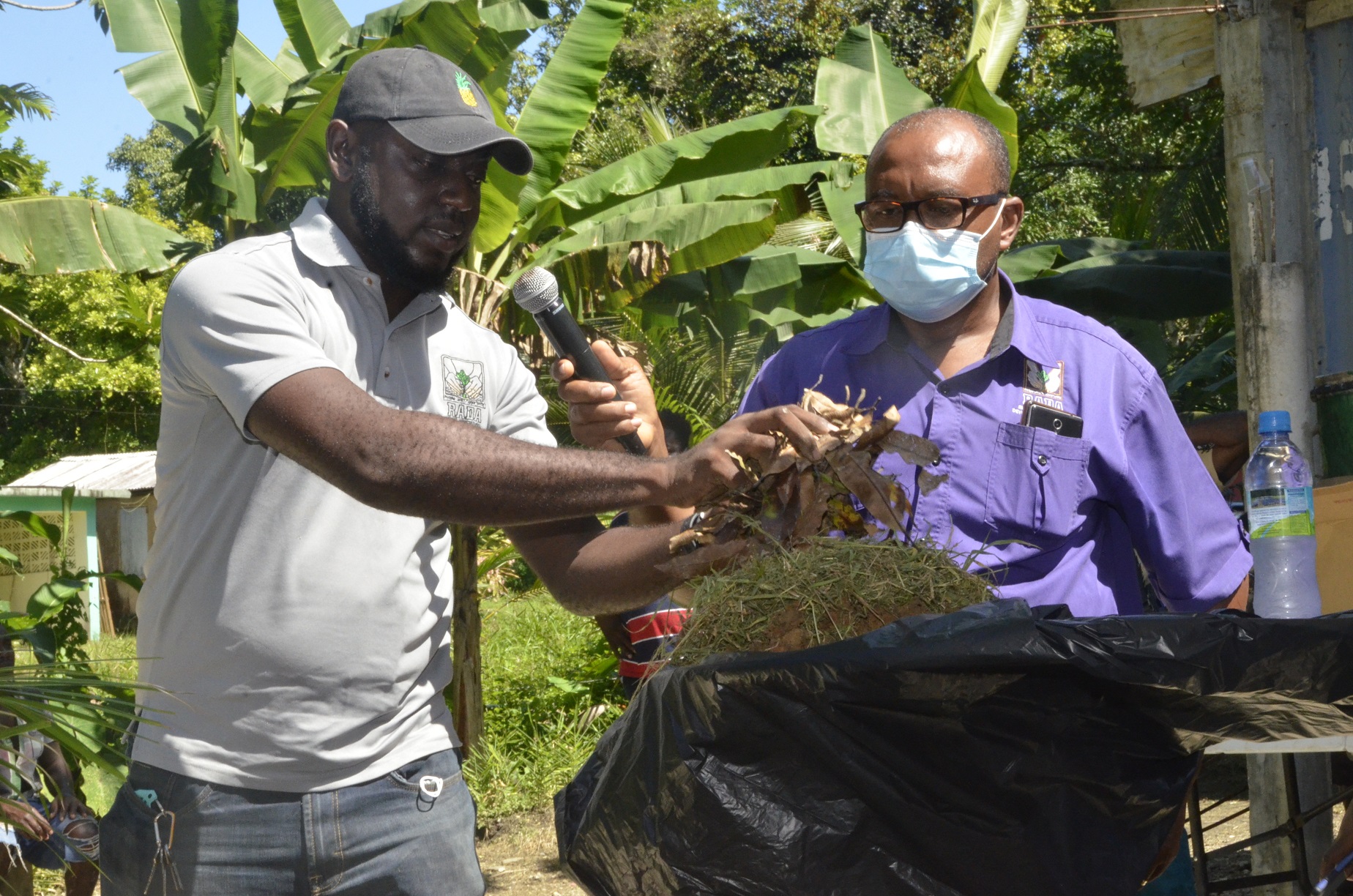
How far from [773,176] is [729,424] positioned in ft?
18.5

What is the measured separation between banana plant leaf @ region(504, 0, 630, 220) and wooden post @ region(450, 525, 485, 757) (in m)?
2.11

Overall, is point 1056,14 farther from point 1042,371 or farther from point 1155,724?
point 1155,724

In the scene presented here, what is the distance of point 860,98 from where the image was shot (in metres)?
8.00

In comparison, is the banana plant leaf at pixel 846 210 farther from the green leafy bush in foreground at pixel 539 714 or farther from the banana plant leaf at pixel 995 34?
the green leafy bush in foreground at pixel 539 714

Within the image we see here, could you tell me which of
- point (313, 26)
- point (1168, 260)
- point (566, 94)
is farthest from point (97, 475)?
point (1168, 260)

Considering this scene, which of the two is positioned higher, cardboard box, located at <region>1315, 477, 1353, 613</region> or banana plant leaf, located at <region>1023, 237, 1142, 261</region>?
banana plant leaf, located at <region>1023, 237, 1142, 261</region>

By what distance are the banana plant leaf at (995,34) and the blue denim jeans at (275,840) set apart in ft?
24.9

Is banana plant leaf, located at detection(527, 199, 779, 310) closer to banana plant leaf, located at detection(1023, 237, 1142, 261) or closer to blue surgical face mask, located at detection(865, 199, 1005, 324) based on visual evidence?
banana plant leaf, located at detection(1023, 237, 1142, 261)

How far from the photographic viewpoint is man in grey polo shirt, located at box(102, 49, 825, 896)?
209 centimetres

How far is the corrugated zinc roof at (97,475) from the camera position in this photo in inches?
822

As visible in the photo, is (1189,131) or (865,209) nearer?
(865,209)

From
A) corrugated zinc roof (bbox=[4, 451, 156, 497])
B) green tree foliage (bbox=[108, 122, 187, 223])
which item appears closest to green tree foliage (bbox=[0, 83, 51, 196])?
corrugated zinc roof (bbox=[4, 451, 156, 497])

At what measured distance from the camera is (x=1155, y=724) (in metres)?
1.70

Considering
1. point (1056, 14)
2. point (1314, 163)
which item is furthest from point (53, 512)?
point (1314, 163)
